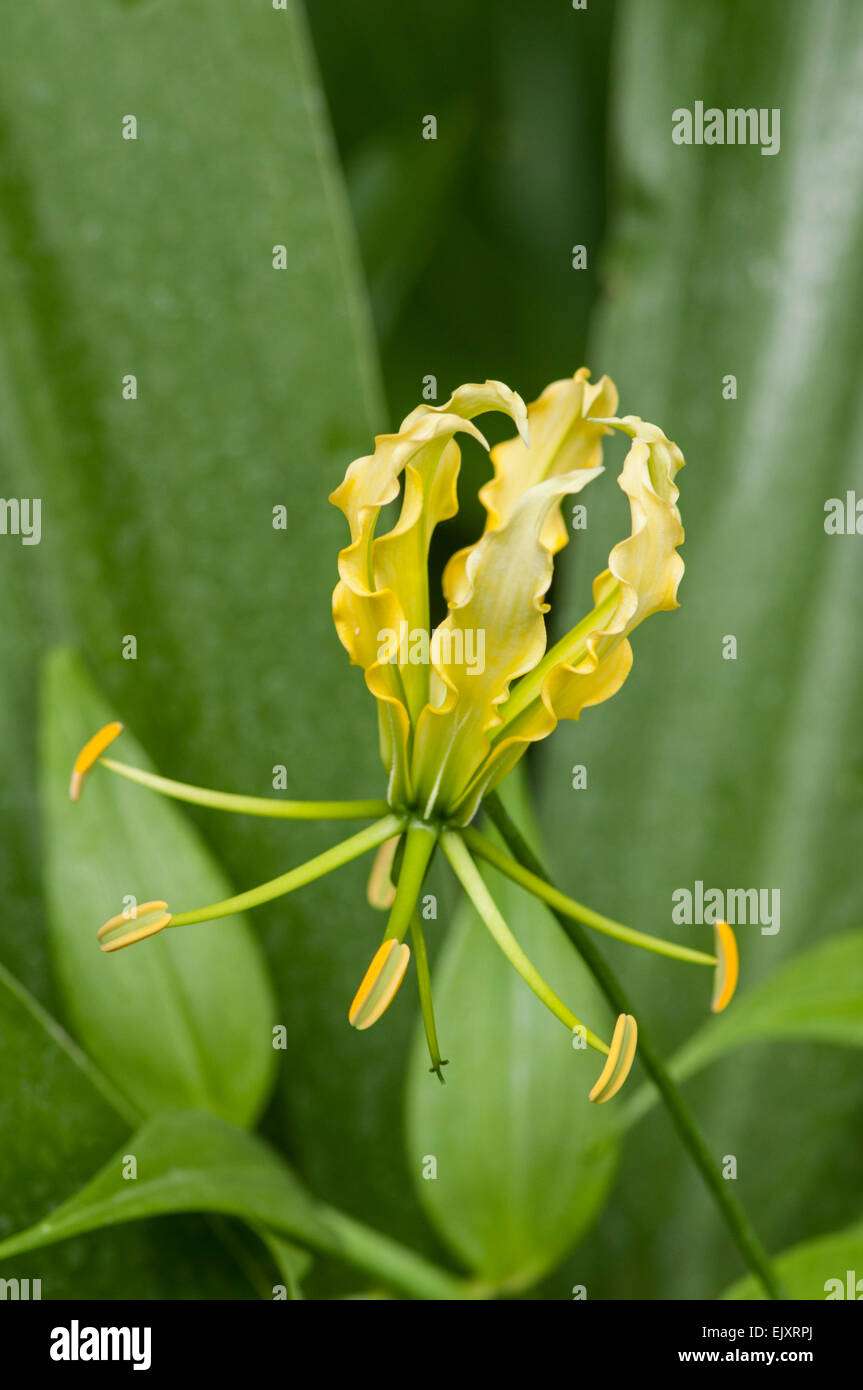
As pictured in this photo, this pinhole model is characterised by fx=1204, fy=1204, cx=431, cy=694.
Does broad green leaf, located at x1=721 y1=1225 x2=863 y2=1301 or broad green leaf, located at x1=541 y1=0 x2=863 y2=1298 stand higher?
broad green leaf, located at x1=541 y1=0 x2=863 y2=1298

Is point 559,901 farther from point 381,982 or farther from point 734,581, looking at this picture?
point 734,581

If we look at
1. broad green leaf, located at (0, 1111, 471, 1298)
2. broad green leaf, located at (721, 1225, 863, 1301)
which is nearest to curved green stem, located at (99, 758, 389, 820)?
broad green leaf, located at (0, 1111, 471, 1298)

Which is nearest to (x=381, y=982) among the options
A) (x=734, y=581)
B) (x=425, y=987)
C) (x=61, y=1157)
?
(x=425, y=987)

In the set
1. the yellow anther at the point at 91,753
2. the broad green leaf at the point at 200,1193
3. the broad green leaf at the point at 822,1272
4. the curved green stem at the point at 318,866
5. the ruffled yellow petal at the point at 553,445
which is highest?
the ruffled yellow petal at the point at 553,445

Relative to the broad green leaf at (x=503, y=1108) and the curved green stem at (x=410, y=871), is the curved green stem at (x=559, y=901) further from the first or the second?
the broad green leaf at (x=503, y=1108)

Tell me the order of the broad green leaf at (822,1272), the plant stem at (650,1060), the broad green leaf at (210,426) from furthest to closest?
the broad green leaf at (210,426) → the broad green leaf at (822,1272) → the plant stem at (650,1060)

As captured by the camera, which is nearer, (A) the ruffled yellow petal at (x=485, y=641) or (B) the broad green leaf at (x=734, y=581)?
(A) the ruffled yellow petal at (x=485, y=641)

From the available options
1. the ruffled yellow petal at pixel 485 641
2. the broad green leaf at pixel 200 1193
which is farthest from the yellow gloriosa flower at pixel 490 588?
the broad green leaf at pixel 200 1193

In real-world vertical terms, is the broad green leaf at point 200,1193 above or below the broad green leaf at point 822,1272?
above

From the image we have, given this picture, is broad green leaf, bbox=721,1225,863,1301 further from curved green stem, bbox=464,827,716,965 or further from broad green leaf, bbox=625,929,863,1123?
curved green stem, bbox=464,827,716,965
